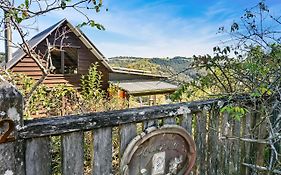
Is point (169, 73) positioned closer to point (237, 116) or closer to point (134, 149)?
point (237, 116)

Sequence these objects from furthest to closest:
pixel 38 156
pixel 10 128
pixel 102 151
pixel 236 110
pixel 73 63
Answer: pixel 73 63, pixel 236 110, pixel 102 151, pixel 38 156, pixel 10 128

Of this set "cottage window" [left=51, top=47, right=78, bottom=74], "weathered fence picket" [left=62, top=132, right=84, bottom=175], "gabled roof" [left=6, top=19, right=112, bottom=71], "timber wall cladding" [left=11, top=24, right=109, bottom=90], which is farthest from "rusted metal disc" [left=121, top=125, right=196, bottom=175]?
"cottage window" [left=51, top=47, right=78, bottom=74]

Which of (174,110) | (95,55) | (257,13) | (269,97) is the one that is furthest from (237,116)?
(95,55)

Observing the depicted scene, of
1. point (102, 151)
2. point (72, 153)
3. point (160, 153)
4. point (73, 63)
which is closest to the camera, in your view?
point (72, 153)

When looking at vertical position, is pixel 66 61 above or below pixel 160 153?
above

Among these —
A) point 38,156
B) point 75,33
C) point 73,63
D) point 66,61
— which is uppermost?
point 75,33

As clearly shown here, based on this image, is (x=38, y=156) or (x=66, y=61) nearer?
(x=38, y=156)

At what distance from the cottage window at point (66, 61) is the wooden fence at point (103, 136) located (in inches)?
436

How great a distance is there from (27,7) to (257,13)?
9.03 ft

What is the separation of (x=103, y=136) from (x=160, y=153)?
436mm

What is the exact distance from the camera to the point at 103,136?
1423 mm

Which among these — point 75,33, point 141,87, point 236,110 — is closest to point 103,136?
point 236,110

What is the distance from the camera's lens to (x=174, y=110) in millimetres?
1727

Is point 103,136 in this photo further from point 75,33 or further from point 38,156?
point 75,33
